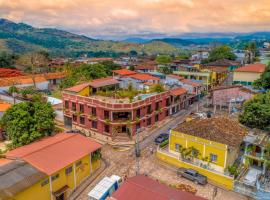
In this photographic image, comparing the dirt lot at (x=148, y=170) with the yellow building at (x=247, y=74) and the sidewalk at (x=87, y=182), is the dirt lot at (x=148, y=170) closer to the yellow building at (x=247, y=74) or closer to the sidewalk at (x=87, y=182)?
the sidewalk at (x=87, y=182)

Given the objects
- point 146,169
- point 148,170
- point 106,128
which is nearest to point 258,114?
→ point 148,170

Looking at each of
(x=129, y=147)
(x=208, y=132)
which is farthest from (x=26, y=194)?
(x=208, y=132)

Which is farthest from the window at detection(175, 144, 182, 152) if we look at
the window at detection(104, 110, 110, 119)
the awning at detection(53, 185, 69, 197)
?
the awning at detection(53, 185, 69, 197)

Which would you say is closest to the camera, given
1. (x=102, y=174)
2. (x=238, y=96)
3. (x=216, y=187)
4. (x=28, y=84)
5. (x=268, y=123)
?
(x=216, y=187)

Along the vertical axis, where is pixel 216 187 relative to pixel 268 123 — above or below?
below

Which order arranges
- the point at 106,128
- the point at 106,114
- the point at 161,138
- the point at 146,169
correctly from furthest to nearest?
the point at 106,128 → the point at 106,114 → the point at 161,138 → the point at 146,169

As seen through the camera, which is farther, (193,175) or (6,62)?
(6,62)

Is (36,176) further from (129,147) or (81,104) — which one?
(81,104)

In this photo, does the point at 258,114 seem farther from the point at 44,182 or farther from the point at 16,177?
the point at 16,177
